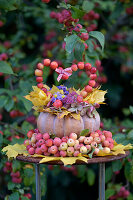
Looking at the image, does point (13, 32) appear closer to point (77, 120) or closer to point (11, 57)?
point (11, 57)

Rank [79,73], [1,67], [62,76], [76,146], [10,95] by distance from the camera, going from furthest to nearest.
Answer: [79,73]
[10,95]
[1,67]
[62,76]
[76,146]

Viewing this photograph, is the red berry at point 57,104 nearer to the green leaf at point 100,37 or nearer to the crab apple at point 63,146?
the crab apple at point 63,146

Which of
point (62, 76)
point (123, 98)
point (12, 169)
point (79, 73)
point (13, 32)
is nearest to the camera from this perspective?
point (62, 76)

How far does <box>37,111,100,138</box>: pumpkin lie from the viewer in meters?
1.29

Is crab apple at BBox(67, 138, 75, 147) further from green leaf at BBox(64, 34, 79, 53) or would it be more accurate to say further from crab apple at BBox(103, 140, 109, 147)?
green leaf at BBox(64, 34, 79, 53)

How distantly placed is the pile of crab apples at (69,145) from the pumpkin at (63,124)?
2cm

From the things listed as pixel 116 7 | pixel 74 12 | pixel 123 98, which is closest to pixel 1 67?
pixel 74 12

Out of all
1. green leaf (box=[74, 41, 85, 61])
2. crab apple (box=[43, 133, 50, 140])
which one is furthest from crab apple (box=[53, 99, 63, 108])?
green leaf (box=[74, 41, 85, 61])

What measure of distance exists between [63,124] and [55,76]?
80 centimetres

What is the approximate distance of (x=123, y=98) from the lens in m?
4.24

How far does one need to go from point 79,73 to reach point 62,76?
0.88 metres

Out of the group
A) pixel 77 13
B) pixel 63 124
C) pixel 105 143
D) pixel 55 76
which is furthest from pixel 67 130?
pixel 55 76

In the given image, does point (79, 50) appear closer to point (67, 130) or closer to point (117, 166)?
point (67, 130)

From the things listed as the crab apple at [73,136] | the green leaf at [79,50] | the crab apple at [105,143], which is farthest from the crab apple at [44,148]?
the green leaf at [79,50]
